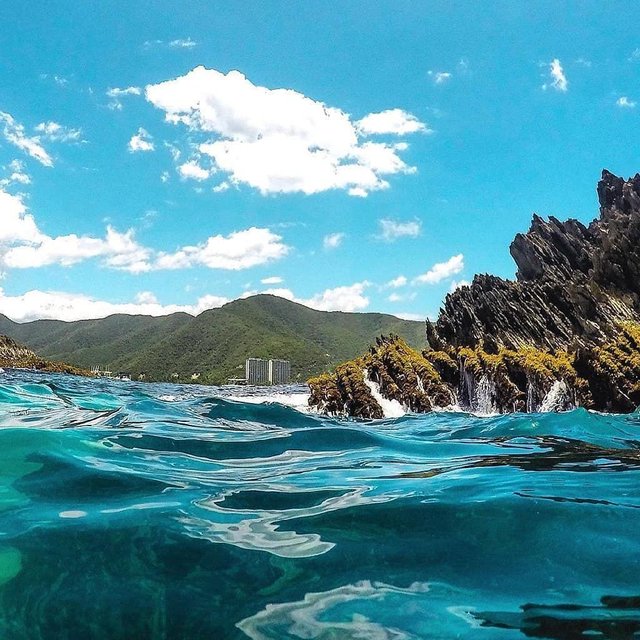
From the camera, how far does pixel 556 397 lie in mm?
24953

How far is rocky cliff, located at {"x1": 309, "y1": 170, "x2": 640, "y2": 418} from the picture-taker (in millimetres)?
25000

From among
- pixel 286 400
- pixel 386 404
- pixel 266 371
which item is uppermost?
pixel 386 404

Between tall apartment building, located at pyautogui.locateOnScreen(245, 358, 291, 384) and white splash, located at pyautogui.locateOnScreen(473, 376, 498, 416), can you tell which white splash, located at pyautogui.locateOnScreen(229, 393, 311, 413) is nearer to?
white splash, located at pyautogui.locateOnScreen(473, 376, 498, 416)

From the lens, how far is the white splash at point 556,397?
80.5ft

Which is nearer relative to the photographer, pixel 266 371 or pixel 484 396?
pixel 484 396

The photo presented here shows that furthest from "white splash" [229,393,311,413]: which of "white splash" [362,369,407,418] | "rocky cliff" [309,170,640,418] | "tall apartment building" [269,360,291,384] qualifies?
"tall apartment building" [269,360,291,384]

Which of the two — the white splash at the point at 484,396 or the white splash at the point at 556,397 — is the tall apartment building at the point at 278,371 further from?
the white splash at the point at 556,397

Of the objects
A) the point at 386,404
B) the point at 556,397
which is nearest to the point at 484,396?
the point at 556,397

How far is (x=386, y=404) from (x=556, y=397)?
25.8ft

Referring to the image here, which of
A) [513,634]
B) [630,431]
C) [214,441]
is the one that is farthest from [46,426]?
[630,431]

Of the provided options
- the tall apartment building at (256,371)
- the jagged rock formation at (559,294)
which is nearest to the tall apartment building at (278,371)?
the tall apartment building at (256,371)

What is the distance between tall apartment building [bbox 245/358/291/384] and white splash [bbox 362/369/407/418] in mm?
142727

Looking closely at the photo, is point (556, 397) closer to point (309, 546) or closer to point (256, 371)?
point (309, 546)

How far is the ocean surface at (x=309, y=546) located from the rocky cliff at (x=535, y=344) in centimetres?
1851
